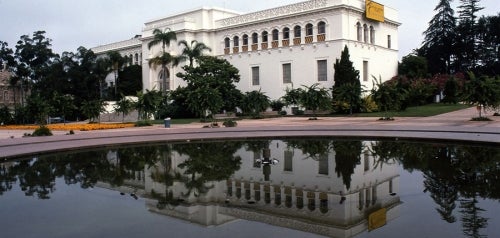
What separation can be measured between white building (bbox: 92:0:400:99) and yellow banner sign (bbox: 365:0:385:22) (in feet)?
0.31

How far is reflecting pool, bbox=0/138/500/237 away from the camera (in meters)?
6.43

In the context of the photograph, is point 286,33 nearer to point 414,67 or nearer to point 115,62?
point 414,67

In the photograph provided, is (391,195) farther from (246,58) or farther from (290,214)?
(246,58)

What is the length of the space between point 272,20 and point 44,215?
37.4 meters

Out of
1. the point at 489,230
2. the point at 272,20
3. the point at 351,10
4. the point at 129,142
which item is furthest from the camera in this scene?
the point at 272,20

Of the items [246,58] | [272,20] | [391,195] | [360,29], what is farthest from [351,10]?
[391,195]

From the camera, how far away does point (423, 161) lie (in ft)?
38.0

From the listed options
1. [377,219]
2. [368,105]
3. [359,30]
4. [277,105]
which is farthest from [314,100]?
[377,219]

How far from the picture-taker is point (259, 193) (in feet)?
28.5

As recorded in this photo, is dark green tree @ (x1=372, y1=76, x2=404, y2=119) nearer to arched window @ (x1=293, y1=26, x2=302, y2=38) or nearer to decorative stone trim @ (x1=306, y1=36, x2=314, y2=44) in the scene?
decorative stone trim @ (x1=306, y1=36, x2=314, y2=44)

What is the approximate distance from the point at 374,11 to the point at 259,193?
37129mm

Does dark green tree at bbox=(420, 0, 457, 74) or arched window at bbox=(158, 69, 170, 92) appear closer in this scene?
arched window at bbox=(158, 69, 170, 92)

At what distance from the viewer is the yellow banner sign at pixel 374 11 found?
135 ft

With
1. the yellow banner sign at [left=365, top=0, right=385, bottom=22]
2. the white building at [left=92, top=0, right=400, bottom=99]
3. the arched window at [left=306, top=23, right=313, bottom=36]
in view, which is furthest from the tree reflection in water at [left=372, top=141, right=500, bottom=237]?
the yellow banner sign at [left=365, top=0, right=385, bottom=22]
